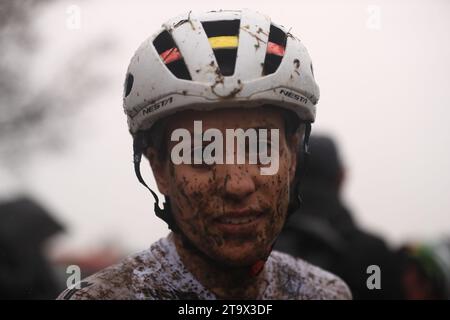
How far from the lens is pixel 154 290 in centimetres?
400

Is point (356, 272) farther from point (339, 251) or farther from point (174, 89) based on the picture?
point (174, 89)

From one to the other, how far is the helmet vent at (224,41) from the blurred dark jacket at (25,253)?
14.1 feet

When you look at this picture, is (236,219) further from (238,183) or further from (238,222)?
(238,183)

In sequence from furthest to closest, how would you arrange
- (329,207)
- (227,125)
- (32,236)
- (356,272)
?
(32,236) → (329,207) → (356,272) → (227,125)

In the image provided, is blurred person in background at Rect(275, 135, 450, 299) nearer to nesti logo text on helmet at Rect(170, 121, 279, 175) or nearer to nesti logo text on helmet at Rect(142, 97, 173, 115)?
nesti logo text on helmet at Rect(170, 121, 279, 175)

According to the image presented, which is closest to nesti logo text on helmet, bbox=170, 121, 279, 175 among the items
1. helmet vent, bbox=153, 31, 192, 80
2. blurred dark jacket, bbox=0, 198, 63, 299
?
helmet vent, bbox=153, 31, 192, 80

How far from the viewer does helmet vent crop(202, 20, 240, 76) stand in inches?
155

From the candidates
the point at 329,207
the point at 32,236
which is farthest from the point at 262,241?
the point at 32,236

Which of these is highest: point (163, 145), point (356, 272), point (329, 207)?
point (163, 145)

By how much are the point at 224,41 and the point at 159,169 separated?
735mm

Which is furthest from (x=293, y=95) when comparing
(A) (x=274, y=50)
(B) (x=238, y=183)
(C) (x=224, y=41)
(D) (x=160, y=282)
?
(D) (x=160, y=282)

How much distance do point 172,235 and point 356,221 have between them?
111 inches

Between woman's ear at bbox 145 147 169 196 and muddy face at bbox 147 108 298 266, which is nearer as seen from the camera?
Result: muddy face at bbox 147 108 298 266

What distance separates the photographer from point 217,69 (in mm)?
3881
